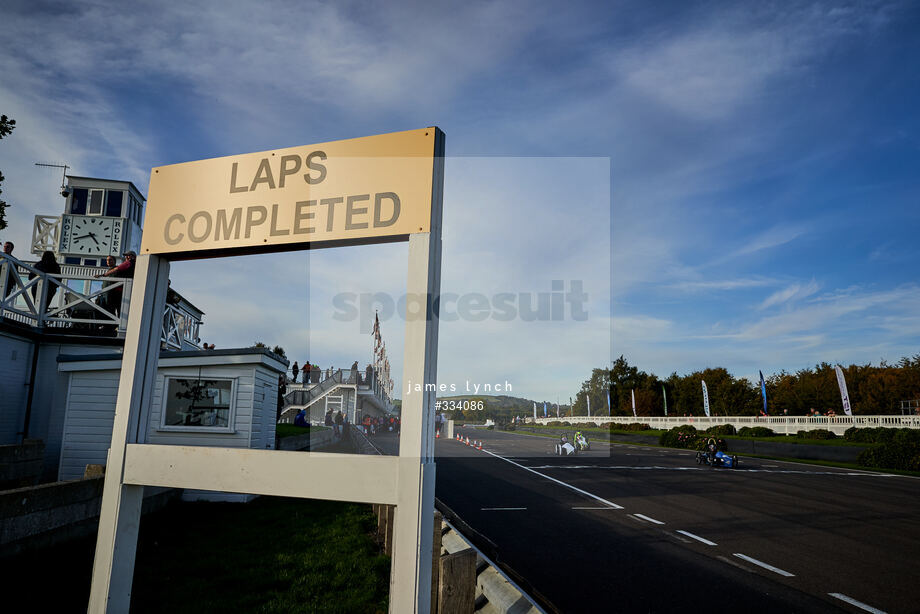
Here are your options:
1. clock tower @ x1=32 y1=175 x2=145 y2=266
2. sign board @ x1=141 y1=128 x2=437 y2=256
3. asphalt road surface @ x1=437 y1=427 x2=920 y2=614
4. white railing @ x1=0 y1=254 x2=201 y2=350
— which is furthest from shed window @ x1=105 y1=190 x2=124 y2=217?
sign board @ x1=141 y1=128 x2=437 y2=256

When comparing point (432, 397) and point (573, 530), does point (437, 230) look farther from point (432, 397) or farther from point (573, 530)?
point (573, 530)

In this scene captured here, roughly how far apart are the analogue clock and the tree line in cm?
5850

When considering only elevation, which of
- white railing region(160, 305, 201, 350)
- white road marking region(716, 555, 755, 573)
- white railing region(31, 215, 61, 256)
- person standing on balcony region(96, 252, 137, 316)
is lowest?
white road marking region(716, 555, 755, 573)

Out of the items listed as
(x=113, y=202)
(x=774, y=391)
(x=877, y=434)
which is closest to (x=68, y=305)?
(x=113, y=202)

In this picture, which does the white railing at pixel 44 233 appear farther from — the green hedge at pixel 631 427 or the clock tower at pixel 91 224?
the green hedge at pixel 631 427

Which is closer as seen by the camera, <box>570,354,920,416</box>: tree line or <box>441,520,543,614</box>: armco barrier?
<box>441,520,543,614</box>: armco barrier

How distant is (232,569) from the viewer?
6.27m

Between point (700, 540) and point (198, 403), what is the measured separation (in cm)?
1061

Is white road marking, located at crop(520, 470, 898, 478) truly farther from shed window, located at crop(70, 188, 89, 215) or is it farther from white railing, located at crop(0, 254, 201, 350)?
shed window, located at crop(70, 188, 89, 215)

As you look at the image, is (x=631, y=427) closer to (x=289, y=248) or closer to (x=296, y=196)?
(x=289, y=248)

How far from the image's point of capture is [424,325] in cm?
255

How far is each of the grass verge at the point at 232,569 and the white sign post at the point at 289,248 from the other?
2.51m

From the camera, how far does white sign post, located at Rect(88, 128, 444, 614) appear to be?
99.1 inches

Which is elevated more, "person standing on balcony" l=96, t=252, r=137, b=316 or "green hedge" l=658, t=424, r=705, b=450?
"person standing on balcony" l=96, t=252, r=137, b=316
